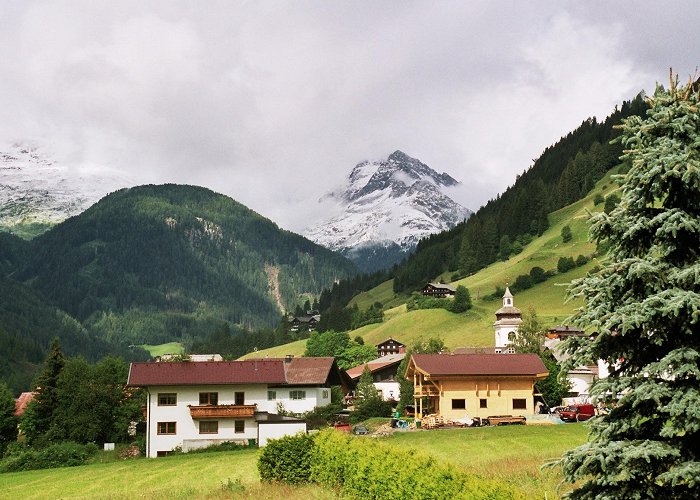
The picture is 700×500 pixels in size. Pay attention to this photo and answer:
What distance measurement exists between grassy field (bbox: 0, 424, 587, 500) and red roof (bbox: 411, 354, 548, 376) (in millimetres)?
14003

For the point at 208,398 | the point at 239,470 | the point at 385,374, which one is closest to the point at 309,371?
the point at 208,398

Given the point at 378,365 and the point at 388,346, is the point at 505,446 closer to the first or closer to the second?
the point at 378,365

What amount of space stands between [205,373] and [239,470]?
25.0 metres

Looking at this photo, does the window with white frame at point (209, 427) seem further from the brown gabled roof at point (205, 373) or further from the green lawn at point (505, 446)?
the green lawn at point (505, 446)

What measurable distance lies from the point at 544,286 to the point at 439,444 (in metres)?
131

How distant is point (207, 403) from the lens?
67312 mm

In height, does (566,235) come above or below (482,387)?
above

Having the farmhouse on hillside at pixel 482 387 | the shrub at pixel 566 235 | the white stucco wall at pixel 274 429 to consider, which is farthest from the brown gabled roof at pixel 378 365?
the shrub at pixel 566 235

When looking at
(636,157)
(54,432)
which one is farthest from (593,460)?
(54,432)

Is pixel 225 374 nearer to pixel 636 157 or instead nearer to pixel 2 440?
pixel 2 440

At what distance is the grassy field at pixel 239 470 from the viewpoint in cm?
3095

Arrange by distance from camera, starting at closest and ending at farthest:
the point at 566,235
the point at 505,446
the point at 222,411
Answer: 1. the point at 505,446
2. the point at 222,411
3. the point at 566,235

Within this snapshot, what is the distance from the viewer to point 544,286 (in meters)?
172

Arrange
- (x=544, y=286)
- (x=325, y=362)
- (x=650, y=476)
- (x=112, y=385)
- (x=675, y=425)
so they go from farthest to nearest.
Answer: (x=544, y=286), (x=325, y=362), (x=112, y=385), (x=650, y=476), (x=675, y=425)
